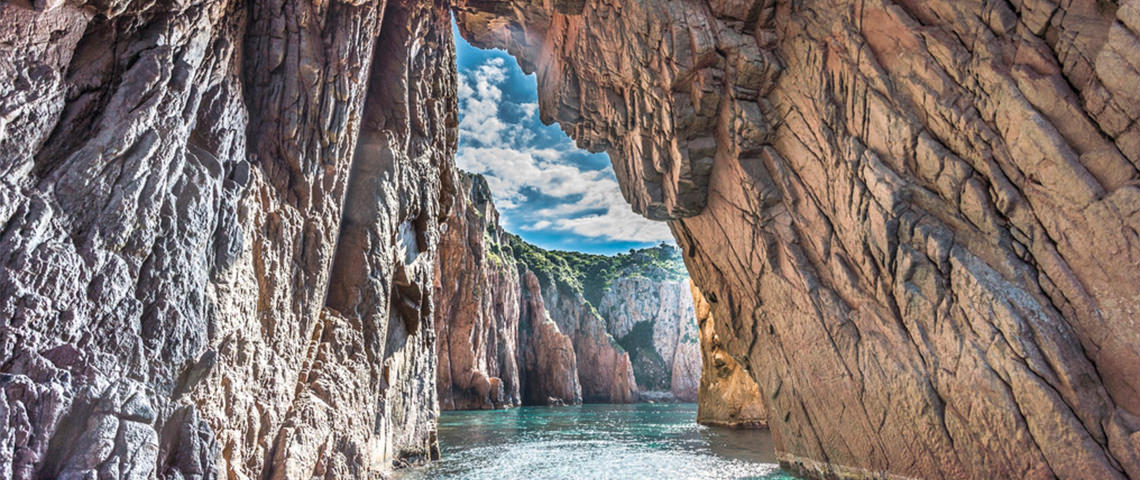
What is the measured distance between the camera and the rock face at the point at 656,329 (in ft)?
303

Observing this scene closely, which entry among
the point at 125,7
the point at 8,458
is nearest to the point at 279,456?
the point at 8,458

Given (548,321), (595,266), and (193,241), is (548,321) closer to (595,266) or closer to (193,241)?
(595,266)

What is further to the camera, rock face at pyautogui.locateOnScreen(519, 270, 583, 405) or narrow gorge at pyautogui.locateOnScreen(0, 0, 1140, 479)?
rock face at pyautogui.locateOnScreen(519, 270, 583, 405)

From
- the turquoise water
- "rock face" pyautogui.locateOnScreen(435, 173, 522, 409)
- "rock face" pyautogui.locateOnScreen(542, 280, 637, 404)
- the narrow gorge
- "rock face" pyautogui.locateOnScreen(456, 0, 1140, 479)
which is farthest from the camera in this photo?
"rock face" pyautogui.locateOnScreen(542, 280, 637, 404)

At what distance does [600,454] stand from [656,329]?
78895 mm

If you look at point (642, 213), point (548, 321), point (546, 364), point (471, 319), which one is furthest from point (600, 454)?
point (548, 321)

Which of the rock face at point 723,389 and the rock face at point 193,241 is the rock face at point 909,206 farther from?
the rock face at point 723,389

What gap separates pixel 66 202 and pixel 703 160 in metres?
14.7

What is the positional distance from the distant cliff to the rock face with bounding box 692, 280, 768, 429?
22.8 meters

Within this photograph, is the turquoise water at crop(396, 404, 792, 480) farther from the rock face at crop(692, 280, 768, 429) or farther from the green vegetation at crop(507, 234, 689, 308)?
the green vegetation at crop(507, 234, 689, 308)

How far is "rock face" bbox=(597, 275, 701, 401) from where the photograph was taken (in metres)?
92.2

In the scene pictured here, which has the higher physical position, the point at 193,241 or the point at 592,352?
the point at 592,352

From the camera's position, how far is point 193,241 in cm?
864

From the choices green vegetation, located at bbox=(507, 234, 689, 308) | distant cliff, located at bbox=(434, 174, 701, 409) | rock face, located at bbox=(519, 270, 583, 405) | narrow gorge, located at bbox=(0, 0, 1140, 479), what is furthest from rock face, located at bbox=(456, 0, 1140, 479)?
green vegetation, located at bbox=(507, 234, 689, 308)
